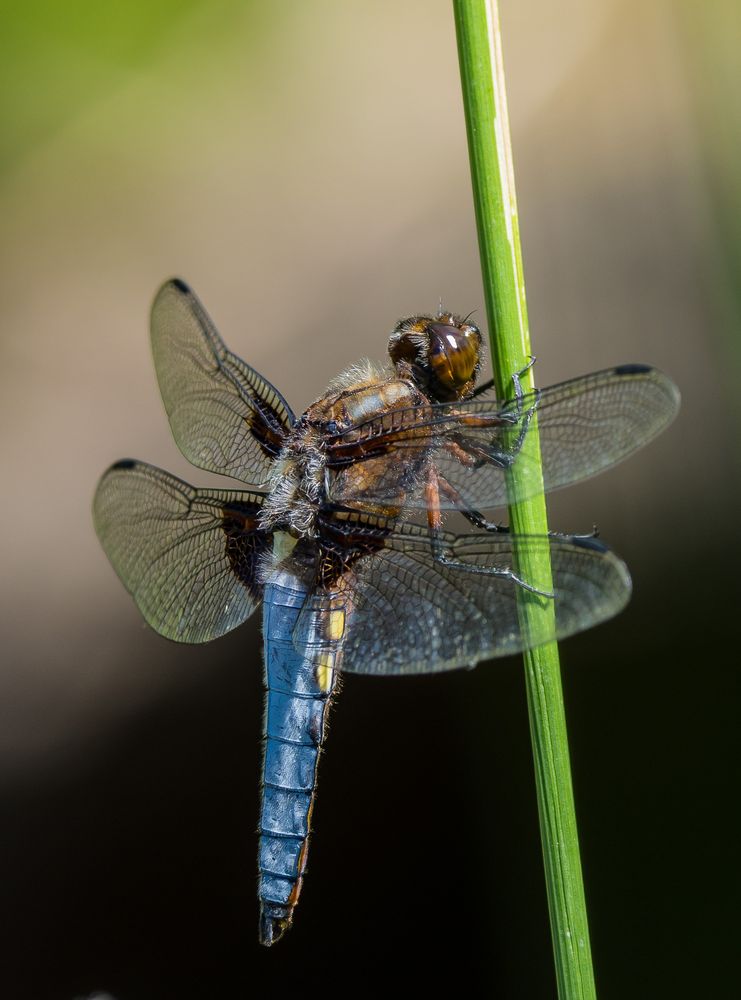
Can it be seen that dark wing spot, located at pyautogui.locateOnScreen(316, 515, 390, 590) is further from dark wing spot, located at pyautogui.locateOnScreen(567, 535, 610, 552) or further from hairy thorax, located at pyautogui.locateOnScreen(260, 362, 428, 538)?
dark wing spot, located at pyautogui.locateOnScreen(567, 535, 610, 552)

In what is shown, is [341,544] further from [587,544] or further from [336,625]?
[587,544]


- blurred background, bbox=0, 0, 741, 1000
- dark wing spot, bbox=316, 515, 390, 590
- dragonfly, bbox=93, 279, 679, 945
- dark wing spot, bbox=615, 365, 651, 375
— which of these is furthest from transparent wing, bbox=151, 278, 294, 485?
blurred background, bbox=0, 0, 741, 1000

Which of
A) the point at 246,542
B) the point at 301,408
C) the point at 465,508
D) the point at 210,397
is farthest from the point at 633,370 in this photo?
the point at 301,408

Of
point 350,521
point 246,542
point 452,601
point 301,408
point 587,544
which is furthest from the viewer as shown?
point 301,408

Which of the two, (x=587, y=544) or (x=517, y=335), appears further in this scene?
(x=587, y=544)

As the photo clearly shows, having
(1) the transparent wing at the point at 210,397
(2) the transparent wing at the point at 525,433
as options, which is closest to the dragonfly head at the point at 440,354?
(2) the transparent wing at the point at 525,433

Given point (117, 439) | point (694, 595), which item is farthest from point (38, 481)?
point (694, 595)
